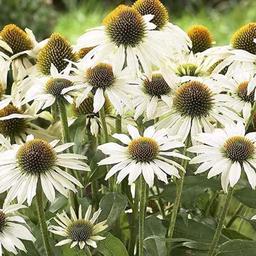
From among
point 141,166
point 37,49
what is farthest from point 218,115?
point 37,49

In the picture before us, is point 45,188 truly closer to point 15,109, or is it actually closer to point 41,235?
point 41,235

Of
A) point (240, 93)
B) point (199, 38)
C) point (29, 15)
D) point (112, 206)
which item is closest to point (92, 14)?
point (29, 15)

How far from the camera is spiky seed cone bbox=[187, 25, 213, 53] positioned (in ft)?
4.33

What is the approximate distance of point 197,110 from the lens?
1072 millimetres

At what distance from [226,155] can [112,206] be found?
0.62ft

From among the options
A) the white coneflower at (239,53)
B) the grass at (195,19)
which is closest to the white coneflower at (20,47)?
the white coneflower at (239,53)

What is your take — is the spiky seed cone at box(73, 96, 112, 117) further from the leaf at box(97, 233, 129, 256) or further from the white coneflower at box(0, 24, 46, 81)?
the leaf at box(97, 233, 129, 256)

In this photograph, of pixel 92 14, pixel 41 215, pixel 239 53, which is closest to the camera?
pixel 41 215

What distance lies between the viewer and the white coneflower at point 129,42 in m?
1.07

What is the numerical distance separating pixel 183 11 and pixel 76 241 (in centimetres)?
411

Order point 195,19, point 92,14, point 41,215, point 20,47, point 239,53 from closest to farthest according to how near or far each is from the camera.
A: point 41,215 → point 239,53 → point 20,47 → point 195,19 → point 92,14

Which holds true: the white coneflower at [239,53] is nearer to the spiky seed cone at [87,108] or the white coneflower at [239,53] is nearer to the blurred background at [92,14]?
the spiky seed cone at [87,108]

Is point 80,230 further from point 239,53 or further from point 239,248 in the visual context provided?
point 239,53

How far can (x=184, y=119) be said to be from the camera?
1063 millimetres
